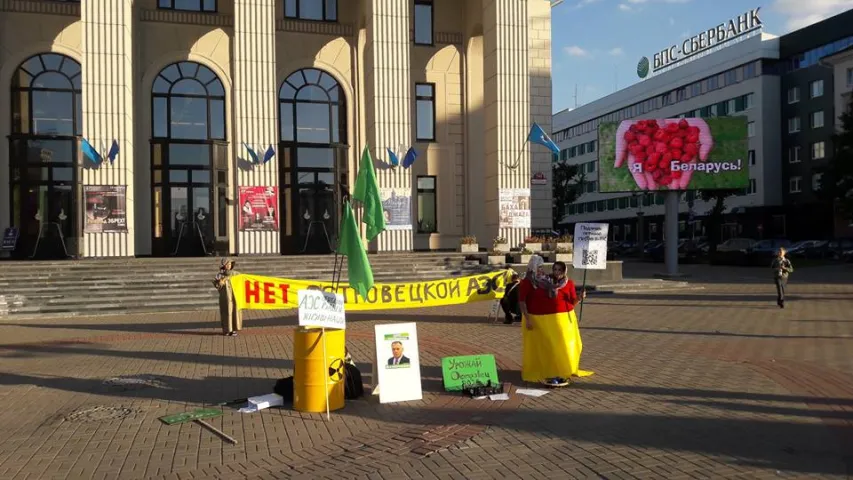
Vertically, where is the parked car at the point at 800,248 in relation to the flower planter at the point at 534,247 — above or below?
below

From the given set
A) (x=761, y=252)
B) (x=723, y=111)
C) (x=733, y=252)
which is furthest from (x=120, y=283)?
(x=723, y=111)

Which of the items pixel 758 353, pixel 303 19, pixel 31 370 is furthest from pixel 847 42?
pixel 31 370

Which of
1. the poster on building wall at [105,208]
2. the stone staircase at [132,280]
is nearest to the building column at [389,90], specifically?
the stone staircase at [132,280]

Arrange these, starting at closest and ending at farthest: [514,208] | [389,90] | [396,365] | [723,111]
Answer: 1. [396,365]
2. [389,90]
3. [514,208]
4. [723,111]

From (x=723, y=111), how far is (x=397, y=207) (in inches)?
1925

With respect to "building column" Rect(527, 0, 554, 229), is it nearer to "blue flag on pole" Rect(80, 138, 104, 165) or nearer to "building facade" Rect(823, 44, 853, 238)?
"blue flag on pole" Rect(80, 138, 104, 165)

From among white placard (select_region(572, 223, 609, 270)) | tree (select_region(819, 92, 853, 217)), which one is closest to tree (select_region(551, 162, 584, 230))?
tree (select_region(819, 92, 853, 217))

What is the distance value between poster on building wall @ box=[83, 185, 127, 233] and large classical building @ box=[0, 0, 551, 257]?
0.05m

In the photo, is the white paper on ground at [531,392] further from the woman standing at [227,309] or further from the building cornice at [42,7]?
the building cornice at [42,7]

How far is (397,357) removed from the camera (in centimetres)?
811

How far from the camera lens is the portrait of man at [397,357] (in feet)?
26.5

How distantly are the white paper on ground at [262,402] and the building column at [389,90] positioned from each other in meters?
18.1

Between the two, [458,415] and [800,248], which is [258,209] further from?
[800,248]

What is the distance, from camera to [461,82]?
31.2 m
